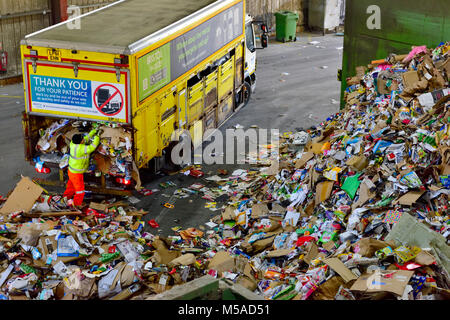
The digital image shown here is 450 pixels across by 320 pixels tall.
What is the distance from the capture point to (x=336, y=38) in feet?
83.5

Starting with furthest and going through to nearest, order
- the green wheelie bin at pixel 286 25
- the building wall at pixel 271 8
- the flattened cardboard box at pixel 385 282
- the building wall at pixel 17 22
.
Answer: the building wall at pixel 271 8 → the green wheelie bin at pixel 286 25 → the building wall at pixel 17 22 → the flattened cardboard box at pixel 385 282

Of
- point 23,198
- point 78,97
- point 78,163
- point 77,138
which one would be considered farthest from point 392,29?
point 23,198

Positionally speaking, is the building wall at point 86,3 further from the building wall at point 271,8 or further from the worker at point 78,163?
the worker at point 78,163

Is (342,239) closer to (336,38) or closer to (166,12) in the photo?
(166,12)

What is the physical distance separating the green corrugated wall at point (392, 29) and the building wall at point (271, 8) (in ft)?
39.1

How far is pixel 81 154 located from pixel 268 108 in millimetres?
7593

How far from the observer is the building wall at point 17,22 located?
17.8 m

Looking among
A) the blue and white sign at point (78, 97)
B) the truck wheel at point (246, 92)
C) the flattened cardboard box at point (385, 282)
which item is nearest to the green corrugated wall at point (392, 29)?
the truck wheel at point (246, 92)

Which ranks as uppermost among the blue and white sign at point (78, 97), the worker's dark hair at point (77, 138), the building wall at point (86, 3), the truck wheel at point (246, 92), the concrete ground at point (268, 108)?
the building wall at point (86, 3)

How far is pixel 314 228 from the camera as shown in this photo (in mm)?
9039

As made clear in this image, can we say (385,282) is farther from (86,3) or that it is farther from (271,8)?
(271,8)

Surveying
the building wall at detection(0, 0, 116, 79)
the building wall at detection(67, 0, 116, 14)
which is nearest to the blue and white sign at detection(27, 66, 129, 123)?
the building wall at detection(0, 0, 116, 79)
